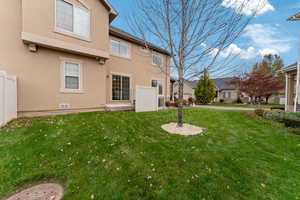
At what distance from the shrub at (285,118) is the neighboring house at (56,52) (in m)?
6.30

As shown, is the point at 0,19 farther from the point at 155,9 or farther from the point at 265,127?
the point at 265,127

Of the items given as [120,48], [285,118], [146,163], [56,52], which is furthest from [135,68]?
[285,118]

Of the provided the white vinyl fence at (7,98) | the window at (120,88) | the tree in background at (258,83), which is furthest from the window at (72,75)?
the tree in background at (258,83)

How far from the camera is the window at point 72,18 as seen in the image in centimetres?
668

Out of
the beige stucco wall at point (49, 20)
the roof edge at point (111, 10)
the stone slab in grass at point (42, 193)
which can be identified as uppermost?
the roof edge at point (111, 10)

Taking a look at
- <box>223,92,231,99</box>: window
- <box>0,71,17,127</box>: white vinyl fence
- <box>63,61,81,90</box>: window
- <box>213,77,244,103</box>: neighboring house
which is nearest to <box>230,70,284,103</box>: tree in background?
<box>213,77,244,103</box>: neighboring house

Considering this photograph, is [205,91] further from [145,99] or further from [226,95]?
[145,99]

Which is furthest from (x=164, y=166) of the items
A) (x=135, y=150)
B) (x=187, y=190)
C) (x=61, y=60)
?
(x=61, y=60)

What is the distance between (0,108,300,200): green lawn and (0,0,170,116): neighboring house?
2.26 m

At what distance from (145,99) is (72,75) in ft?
15.0

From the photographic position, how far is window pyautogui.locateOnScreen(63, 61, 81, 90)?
7137 mm

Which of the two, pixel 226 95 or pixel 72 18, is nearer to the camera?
pixel 72 18

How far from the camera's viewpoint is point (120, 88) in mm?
10445

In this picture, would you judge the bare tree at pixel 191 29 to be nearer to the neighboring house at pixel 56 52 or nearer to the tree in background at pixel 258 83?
the neighboring house at pixel 56 52
